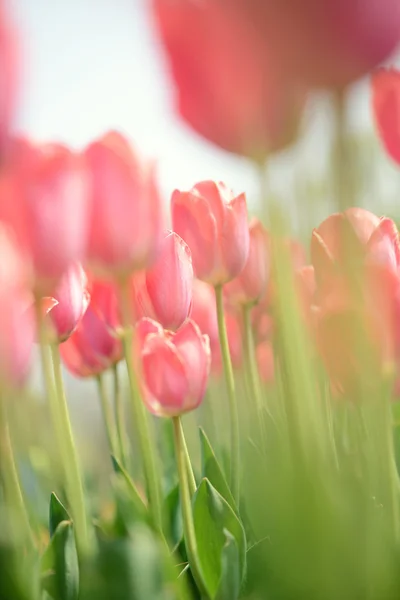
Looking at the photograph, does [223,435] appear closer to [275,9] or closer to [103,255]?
[103,255]

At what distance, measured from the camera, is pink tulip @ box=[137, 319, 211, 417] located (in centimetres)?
35

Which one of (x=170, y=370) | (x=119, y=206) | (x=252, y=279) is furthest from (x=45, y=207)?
(x=252, y=279)

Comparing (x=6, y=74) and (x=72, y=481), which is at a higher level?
(x=6, y=74)

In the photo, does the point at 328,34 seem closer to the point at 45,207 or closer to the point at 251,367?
the point at 45,207

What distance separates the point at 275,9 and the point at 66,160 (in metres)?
0.11

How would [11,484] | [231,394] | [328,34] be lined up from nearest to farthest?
[328,34] < [11,484] < [231,394]

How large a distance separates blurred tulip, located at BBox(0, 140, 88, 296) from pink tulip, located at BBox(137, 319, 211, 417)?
10 cm

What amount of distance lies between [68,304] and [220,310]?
0.09m

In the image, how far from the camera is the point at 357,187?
21 cm

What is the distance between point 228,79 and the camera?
0.20m

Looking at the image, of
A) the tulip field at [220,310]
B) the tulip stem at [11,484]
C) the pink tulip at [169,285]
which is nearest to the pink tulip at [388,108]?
the tulip field at [220,310]

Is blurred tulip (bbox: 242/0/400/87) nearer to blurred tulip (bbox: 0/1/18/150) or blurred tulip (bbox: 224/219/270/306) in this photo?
blurred tulip (bbox: 0/1/18/150)

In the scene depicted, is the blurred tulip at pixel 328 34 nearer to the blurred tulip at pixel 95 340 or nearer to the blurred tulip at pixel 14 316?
the blurred tulip at pixel 14 316

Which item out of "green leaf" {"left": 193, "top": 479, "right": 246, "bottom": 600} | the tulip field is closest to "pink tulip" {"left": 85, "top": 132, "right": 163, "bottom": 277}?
Result: the tulip field
